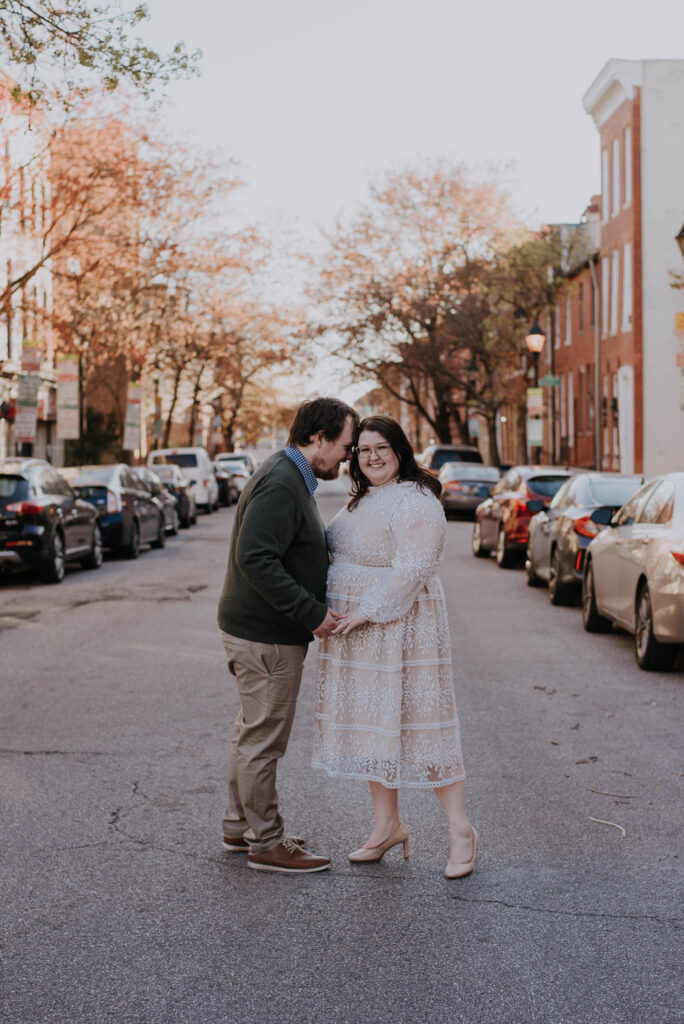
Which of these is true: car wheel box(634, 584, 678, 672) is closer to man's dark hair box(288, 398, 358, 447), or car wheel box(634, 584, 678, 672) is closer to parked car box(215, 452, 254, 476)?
man's dark hair box(288, 398, 358, 447)

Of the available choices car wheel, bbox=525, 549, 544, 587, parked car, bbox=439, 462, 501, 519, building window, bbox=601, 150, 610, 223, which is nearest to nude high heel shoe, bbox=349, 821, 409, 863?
car wheel, bbox=525, 549, 544, 587

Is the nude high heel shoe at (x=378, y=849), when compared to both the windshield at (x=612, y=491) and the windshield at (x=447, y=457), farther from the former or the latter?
the windshield at (x=447, y=457)

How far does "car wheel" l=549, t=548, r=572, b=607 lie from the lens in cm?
1498

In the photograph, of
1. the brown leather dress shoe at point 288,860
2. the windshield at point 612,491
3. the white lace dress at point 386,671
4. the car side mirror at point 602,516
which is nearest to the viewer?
the white lace dress at point 386,671

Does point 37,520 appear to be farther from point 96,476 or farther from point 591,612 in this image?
point 591,612

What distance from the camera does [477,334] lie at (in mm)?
46281

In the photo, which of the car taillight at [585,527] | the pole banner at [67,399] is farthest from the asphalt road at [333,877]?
the pole banner at [67,399]

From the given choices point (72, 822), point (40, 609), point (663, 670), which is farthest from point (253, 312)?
point (72, 822)

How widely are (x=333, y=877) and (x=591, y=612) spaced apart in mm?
7958

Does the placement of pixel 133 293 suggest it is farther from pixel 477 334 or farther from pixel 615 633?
pixel 615 633

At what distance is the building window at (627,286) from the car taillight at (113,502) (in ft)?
66.4

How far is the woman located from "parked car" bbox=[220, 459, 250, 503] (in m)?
38.3

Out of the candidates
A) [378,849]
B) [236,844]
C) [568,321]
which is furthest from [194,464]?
[378,849]

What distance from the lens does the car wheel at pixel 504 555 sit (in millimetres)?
19764
